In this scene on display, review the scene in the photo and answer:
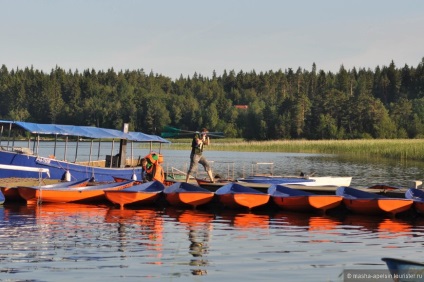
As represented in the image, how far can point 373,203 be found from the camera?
29.2 m

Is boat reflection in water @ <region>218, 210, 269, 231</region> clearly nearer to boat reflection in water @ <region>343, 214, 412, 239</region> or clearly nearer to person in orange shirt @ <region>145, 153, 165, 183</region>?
boat reflection in water @ <region>343, 214, 412, 239</region>

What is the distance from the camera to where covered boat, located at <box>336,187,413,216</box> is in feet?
94.8

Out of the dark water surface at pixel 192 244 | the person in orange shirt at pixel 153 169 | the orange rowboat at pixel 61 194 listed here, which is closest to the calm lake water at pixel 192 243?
the dark water surface at pixel 192 244

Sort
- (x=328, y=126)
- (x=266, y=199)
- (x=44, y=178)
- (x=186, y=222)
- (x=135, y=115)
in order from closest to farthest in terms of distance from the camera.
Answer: (x=186, y=222) → (x=266, y=199) → (x=44, y=178) → (x=328, y=126) → (x=135, y=115)

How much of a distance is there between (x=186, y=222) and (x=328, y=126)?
407 feet

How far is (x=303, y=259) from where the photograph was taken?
19.4m

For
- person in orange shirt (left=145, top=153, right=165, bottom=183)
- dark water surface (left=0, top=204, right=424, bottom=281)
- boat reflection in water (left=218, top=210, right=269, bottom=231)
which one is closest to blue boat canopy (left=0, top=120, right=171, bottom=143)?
person in orange shirt (left=145, top=153, right=165, bottom=183)

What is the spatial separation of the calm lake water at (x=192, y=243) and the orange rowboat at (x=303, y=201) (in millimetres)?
390

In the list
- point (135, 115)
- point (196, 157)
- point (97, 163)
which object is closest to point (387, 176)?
point (97, 163)

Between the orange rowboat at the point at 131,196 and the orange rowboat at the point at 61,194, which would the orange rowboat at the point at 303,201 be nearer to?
the orange rowboat at the point at 131,196

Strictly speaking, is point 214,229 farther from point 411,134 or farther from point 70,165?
point 411,134

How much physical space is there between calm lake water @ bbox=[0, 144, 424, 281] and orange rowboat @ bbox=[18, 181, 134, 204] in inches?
20.2

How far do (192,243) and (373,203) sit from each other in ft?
32.1

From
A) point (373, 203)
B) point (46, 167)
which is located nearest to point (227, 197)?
point (373, 203)
